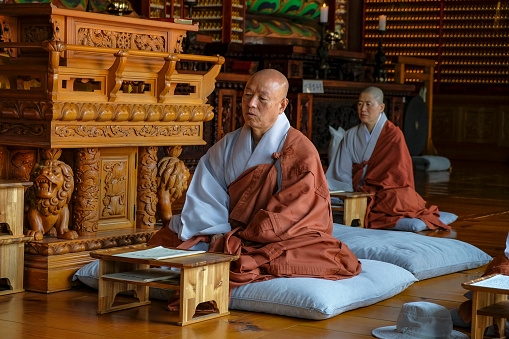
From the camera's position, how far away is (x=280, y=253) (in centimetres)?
352

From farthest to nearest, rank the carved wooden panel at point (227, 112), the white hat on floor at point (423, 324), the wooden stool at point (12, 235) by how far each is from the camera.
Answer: the carved wooden panel at point (227, 112) < the wooden stool at point (12, 235) < the white hat on floor at point (423, 324)

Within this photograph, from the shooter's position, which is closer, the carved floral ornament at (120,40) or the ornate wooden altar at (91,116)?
the ornate wooden altar at (91,116)

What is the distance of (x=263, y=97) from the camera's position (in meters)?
3.71

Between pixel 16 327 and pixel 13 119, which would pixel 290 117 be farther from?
pixel 16 327

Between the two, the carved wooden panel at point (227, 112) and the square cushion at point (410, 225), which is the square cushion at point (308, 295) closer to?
the square cushion at point (410, 225)

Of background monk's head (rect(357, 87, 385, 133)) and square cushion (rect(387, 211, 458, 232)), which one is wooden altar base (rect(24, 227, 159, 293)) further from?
background monk's head (rect(357, 87, 385, 133))

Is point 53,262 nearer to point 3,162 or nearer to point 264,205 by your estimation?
point 3,162

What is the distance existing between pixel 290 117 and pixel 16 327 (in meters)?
5.36

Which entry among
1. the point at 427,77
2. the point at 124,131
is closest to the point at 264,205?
the point at 124,131

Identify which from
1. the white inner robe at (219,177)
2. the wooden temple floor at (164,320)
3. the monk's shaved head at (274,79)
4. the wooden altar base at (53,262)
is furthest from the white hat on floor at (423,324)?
the wooden altar base at (53,262)

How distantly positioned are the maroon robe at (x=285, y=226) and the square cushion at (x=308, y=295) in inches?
2.3

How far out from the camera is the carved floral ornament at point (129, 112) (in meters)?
3.72

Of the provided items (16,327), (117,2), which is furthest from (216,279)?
(117,2)

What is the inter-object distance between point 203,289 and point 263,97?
3.02 ft
